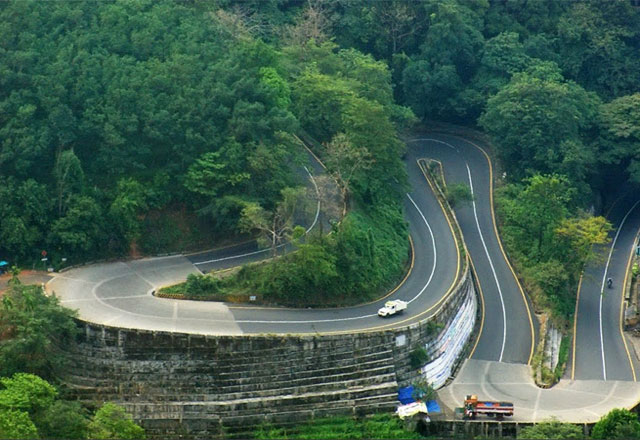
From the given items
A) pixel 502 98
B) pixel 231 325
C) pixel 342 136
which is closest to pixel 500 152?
pixel 502 98

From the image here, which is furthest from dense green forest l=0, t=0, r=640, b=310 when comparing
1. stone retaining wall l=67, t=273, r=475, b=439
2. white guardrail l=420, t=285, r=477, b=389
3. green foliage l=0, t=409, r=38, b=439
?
green foliage l=0, t=409, r=38, b=439

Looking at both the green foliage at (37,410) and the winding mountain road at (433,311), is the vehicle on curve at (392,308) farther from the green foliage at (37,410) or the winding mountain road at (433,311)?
the green foliage at (37,410)

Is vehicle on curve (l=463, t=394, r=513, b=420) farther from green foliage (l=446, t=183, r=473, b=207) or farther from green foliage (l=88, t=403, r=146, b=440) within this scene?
green foliage (l=446, t=183, r=473, b=207)

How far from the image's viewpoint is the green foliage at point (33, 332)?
68.8 metres

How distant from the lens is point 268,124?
277 feet

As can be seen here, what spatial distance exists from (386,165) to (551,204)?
1137 cm

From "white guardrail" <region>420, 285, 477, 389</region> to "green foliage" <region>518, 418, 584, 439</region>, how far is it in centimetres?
722

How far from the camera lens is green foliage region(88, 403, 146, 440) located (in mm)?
66125

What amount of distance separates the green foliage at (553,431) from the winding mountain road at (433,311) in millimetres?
2468

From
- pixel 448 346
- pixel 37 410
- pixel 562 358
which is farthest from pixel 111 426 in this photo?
pixel 562 358

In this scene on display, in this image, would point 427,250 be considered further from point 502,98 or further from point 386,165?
point 502,98

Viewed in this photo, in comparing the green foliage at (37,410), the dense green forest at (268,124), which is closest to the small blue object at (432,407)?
the dense green forest at (268,124)

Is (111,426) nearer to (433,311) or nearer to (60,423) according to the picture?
(60,423)

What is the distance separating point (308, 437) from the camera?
7031 centimetres
